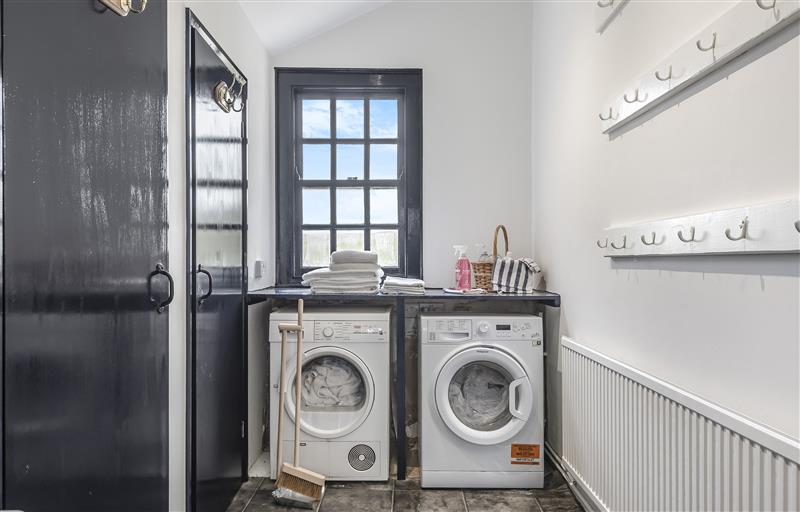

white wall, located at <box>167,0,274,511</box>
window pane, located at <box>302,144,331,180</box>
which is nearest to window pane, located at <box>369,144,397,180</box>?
window pane, located at <box>302,144,331,180</box>

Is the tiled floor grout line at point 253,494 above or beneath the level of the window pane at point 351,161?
beneath

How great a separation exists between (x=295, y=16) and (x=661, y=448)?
104 inches

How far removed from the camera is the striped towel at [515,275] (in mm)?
2715

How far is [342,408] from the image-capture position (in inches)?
100

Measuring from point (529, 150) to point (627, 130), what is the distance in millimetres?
1348

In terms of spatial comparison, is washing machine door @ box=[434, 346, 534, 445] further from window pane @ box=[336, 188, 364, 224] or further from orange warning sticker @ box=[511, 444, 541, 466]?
window pane @ box=[336, 188, 364, 224]

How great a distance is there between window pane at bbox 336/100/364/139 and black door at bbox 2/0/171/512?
5.33 feet

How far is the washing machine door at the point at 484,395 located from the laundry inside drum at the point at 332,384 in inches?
16.3

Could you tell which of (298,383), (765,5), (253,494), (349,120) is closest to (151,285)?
(298,383)

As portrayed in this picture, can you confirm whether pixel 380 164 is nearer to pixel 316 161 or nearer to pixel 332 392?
pixel 316 161

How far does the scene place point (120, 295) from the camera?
1.38m

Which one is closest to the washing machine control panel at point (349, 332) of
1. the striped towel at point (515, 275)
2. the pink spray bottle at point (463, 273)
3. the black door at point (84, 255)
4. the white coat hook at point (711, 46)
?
the pink spray bottle at point (463, 273)

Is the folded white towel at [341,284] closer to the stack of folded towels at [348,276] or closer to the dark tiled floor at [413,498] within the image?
the stack of folded towels at [348,276]

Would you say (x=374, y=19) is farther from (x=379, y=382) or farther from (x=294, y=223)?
(x=379, y=382)
